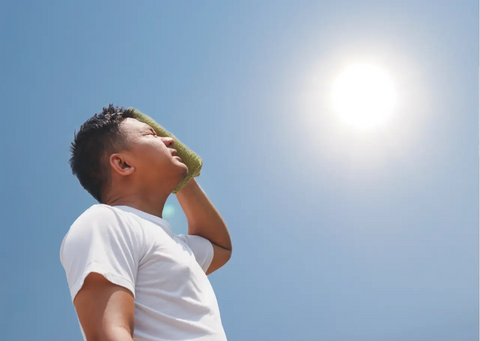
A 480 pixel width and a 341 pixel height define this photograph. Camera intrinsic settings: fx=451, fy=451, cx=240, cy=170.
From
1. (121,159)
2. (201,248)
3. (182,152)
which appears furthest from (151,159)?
(201,248)

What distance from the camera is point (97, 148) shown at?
1.31 metres

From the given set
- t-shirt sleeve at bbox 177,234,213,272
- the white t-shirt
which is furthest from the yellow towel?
the white t-shirt

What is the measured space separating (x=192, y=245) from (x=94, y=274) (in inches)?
21.0

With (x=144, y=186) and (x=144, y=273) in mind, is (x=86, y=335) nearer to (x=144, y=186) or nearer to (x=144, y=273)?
(x=144, y=273)

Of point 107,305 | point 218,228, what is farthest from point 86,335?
point 218,228

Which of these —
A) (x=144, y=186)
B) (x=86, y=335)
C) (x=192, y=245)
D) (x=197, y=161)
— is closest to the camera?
(x=86, y=335)

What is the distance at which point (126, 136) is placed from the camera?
130 cm

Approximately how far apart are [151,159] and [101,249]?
1.34 feet

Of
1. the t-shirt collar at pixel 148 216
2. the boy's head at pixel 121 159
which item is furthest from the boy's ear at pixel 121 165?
the t-shirt collar at pixel 148 216

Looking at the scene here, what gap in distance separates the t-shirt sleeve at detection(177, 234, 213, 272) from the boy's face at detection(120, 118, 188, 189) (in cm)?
19

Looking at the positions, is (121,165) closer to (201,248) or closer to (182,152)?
(182,152)

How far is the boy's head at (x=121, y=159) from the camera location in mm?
1260

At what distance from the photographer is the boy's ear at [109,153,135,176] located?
1248mm

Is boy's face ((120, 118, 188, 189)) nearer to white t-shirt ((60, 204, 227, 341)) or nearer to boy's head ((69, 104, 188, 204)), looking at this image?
boy's head ((69, 104, 188, 204))
